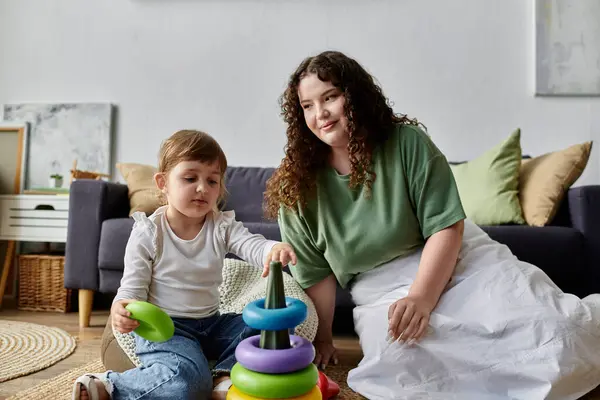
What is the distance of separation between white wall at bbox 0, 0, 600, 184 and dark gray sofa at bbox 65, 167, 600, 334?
666mm

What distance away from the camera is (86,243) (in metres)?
2.00

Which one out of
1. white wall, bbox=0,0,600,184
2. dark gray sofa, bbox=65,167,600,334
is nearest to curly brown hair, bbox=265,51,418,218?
dark gray sofa, bbox=65,167,600,334

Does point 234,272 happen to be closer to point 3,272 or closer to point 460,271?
point 460,271

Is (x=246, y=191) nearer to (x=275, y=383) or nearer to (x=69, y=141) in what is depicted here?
(x=69, y=141)

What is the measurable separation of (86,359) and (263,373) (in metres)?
0.89

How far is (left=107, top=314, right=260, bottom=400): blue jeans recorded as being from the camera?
3.11 ft

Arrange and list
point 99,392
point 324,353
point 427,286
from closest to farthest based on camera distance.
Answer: point 99,392 < point 427,286 < point 324,353

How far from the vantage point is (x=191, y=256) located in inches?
44.7

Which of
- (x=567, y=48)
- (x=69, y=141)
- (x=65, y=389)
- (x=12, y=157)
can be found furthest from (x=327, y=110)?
(x=12, y=157)

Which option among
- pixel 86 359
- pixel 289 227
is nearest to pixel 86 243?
pixel 86 359

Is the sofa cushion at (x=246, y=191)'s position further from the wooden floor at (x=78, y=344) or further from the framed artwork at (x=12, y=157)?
the framed artwork at (x=12, y=157)

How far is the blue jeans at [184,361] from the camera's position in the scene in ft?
3.11

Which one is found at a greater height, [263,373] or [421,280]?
[421,280]

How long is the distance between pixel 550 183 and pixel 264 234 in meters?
1.13
